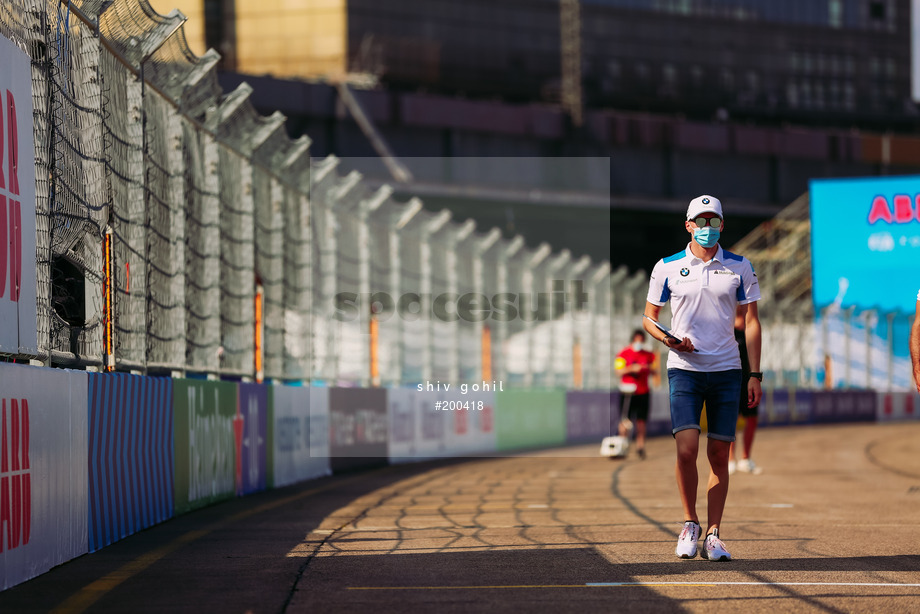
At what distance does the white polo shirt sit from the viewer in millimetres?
7246

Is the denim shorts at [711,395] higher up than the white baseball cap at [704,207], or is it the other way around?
the white baseball cap at [704,207]

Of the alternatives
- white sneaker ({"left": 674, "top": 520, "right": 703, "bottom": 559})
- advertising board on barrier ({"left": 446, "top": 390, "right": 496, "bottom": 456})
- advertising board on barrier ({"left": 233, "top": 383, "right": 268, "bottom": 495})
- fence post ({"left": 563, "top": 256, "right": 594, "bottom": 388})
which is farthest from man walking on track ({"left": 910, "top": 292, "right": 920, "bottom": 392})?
fence post ({"left": 563, "top": 256, "right": 594, "bottom": 388})

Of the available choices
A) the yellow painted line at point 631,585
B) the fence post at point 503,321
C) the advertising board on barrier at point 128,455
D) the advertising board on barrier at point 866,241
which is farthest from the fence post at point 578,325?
the yellow painted line at point 631,585

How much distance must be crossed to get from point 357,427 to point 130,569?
976 cm

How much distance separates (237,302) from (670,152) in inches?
1684

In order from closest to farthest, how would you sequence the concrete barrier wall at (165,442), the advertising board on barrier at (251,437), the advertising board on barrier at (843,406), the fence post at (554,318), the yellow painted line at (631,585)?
the yellow painted line at (631,585)
the concrete barrier wall at (165,442)
the advertising board on barrier at (251,437)
the fence post at (554,318)
the advertising board on barrier at (843,406)

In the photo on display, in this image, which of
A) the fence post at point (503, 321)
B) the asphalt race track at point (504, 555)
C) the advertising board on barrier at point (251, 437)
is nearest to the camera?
the asphalt race track at point (504, 555)

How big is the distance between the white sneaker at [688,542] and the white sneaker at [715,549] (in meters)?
0.06

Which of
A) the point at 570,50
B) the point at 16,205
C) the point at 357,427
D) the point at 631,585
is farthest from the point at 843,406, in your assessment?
the point at 16,205

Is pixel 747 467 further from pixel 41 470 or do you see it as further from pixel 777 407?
pixel 777 407

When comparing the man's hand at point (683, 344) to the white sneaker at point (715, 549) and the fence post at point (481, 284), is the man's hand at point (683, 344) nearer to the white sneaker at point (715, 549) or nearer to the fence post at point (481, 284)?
the white sneaker at point (715, 549)

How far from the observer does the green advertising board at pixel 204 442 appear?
10266mm

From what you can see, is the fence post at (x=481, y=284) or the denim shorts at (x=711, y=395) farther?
the fence post at (x=481, y=284)

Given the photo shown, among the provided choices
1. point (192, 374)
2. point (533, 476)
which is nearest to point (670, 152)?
point (533, 476)
